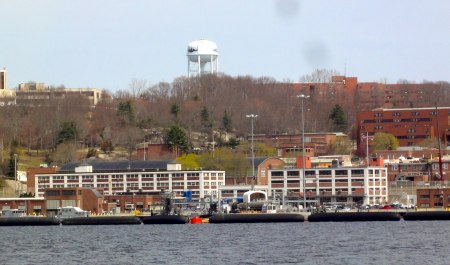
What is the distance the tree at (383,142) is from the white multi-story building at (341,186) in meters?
32.7

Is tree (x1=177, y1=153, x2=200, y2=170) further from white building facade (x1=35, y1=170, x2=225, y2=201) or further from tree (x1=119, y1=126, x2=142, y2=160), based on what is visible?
tree (x1=119, y1=126, x2=142, y2=160)

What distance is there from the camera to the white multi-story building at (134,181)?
15138 centimetres

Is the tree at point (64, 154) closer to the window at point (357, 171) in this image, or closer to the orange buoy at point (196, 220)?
the window at point (357, 171)

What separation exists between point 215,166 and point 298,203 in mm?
26465

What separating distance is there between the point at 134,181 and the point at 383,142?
1682 inches

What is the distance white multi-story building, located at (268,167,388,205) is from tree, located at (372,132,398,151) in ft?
107

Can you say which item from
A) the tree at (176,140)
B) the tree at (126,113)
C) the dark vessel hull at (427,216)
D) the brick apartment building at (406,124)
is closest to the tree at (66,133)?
the tree at (176,140)

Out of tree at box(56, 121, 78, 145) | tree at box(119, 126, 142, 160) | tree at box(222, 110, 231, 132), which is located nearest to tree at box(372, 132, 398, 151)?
tree at box(222, 110, 231, 132)

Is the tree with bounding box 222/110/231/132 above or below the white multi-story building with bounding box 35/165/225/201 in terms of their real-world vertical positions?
above

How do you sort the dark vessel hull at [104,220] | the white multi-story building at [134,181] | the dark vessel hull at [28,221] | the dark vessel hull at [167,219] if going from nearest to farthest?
1. the dark vessel hull at [167,219]
2. the dark vessel hull at [104,220]
3. the dark vessel hull at [28,221]
4. the white multi-story building at [134,181]

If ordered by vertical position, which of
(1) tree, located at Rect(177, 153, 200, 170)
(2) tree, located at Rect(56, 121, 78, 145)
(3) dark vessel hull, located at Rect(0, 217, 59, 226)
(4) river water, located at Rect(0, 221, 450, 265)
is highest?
(2) tree, located at Rect(56, 121, 78, 145)

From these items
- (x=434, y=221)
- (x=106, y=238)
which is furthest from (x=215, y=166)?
(x=106, y=238)

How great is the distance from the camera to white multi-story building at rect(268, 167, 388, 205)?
14562 centimetres

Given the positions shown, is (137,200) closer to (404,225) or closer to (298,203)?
(298,203)
